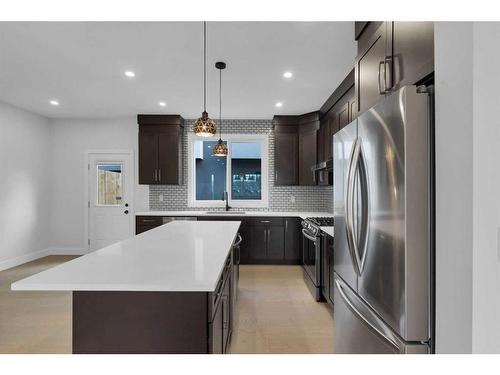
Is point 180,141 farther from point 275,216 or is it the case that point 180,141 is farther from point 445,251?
point 445,251

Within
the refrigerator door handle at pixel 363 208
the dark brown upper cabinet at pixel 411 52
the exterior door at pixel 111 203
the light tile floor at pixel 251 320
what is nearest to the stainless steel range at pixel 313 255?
the light tile floor at pixel 251 320

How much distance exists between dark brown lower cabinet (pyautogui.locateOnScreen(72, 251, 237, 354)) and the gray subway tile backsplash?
4.04m

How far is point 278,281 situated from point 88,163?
13.7ft

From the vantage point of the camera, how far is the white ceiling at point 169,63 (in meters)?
2.36

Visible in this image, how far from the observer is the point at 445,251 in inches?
39.1

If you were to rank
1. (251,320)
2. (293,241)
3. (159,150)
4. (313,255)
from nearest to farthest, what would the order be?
1. (251,320)
2. (313,255)
3. (293,241)
4. (159,150)

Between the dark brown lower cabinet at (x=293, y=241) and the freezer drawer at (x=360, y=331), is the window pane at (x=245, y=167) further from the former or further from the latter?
the freezer drawer at (x=360, y=331)

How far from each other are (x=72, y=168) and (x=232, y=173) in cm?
309

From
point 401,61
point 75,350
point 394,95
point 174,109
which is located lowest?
point 75,350

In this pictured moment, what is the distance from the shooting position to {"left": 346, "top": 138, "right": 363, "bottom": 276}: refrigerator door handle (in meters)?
1.40

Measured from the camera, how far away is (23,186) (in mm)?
4684

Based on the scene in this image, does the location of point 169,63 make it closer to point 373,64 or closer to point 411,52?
point 373,64

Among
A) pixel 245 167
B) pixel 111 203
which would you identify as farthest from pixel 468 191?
pixel 111 203
